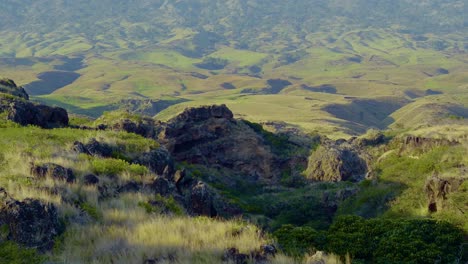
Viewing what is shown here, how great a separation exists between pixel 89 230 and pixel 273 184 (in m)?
35.1

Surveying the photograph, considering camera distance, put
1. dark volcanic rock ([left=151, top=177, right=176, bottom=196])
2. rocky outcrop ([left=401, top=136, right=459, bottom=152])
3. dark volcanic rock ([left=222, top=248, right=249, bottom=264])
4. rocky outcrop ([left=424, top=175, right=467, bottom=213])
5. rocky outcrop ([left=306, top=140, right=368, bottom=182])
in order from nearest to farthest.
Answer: dark volcanic rock ([left=222, top=248, right=249, bottom=264]), dark volcanic rock ([left=151, top=177, right=176, bottom=196]), rocky outcrop ([left=424, top=175, right=467, bottom=213]), rocky outcrop ([left=401, top=136, right=459, bottom=152]), rocky outcrop ([left=306, top=140, right=368, bottom=182])

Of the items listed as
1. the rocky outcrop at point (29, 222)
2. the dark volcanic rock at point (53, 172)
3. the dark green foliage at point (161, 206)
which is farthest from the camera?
the dark volcanic rock at point (53, 172)

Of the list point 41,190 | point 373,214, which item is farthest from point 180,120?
point 41,190

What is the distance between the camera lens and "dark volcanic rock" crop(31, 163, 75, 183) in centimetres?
1598

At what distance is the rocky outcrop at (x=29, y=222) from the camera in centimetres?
1080

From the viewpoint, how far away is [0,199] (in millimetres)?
11273

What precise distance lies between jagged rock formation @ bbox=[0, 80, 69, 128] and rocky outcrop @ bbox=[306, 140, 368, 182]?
24.6 metres

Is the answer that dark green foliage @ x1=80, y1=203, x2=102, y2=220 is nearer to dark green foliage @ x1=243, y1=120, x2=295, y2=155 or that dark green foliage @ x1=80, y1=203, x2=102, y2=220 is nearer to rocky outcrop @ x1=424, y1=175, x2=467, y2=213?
rocky outcrop @ x1=424, y1=175, x2=467, y2=213

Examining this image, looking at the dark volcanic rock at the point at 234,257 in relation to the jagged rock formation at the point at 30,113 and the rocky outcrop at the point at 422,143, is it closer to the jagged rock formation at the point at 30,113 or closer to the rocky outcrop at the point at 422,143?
the jagged rock formation at the point at 30,113

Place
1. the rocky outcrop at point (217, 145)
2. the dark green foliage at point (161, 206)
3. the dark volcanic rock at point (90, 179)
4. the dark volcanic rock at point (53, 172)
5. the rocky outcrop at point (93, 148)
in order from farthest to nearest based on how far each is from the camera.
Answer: the rocky outcrop at point (217, 145), the rocky outcrop at point (93, 148), the dark volcanic rock at point (90, 179), the dark volcanic rock at point (53, 172), the dark green foliage at point (161, 206)

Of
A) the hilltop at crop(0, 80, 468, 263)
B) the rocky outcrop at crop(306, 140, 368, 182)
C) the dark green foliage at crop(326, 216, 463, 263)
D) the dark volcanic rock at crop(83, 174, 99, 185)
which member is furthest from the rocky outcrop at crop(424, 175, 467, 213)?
the rocky outcrop at crop(306, 140, 368, 182)

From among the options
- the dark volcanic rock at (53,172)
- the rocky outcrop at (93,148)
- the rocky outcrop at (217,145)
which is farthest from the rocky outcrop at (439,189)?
the rocky outcrop at (217,145)

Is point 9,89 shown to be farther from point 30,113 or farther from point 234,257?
point 234,257

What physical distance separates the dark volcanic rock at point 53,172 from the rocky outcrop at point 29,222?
4312mm
